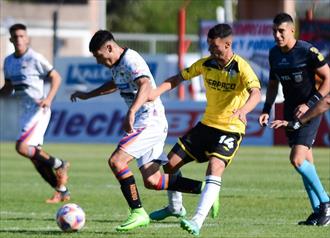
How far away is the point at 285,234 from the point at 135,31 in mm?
63484

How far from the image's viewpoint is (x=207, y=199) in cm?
1046

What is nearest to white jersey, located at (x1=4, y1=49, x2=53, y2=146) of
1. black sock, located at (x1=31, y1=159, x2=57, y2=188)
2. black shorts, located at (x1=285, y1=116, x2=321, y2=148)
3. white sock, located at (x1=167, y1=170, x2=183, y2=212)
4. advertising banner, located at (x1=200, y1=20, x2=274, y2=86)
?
black sock, located at (x1=31, y1=159, x2=57, y2=188)

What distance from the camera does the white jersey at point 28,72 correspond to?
49.7 ft

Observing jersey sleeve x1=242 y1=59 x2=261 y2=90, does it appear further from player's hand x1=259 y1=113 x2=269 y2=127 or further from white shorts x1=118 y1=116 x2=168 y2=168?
white shorts x1=118 y1=116 x2=168 y2=168

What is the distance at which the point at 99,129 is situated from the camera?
29.7 m

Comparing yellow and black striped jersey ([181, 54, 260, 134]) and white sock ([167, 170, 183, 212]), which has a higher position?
yellow and black striped jersey ([181, 54, 260, 134])

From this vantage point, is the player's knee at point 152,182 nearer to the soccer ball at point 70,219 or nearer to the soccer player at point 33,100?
the soccer ball at point 70,219

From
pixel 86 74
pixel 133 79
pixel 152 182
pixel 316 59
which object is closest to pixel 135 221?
pixel 152 182

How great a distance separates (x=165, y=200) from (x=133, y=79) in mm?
4024

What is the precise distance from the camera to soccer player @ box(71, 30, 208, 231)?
36.2 feet

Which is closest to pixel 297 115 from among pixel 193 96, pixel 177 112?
pixel 177 112

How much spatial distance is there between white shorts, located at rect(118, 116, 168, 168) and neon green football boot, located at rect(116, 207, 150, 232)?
0.58m

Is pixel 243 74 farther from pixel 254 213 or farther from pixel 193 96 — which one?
pixel 193 96

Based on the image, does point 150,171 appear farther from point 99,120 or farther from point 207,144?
point 99,120
